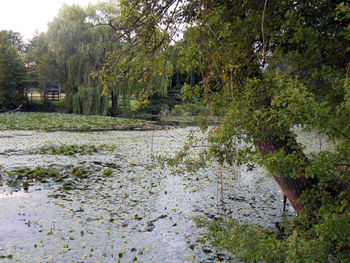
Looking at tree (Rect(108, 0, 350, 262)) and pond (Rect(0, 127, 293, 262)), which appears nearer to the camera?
tree (Rect(108, 0, 350, 262))

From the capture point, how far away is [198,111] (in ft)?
10.7

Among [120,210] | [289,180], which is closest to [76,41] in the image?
[120,210]

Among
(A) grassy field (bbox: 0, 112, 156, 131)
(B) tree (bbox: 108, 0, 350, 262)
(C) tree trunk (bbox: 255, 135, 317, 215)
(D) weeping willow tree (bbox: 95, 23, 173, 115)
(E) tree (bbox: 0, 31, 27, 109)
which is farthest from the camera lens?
(E) tree (bbox: 0, 31, 27, 109)

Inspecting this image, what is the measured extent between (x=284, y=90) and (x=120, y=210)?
3108 millimetres

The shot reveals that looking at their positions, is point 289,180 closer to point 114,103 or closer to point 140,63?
point 140,63

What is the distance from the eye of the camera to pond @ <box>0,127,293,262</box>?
11.1 ft

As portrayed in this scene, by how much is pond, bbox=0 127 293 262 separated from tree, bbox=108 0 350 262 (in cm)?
43

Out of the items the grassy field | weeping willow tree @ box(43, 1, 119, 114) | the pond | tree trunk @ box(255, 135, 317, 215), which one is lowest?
the pond

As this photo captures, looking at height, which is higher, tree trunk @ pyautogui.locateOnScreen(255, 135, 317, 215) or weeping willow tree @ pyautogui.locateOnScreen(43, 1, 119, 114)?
weeping willow tree @ pyautogui.locateOnScreen(43, 1, 119, 114)

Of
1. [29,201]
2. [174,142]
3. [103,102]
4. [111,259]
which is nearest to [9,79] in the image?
[103,102]

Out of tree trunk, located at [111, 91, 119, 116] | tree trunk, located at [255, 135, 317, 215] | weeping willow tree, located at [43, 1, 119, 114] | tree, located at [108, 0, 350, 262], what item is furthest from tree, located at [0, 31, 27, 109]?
tree trunk, located at [255, 135, 317, 215]

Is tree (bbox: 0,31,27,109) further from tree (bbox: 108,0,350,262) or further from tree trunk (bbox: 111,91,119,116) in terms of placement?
tree (bbox: 108,0,350,262)

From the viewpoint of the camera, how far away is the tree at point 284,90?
7.17ft

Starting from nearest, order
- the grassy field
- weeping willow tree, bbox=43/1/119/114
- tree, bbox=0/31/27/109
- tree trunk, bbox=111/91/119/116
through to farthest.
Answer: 1. the grassy field
2. weeping willow tree, bbox=43/1/119/114
3. tree trunk, bbox=111/91/119/116
4. tree, bbox=0/31/27/109
